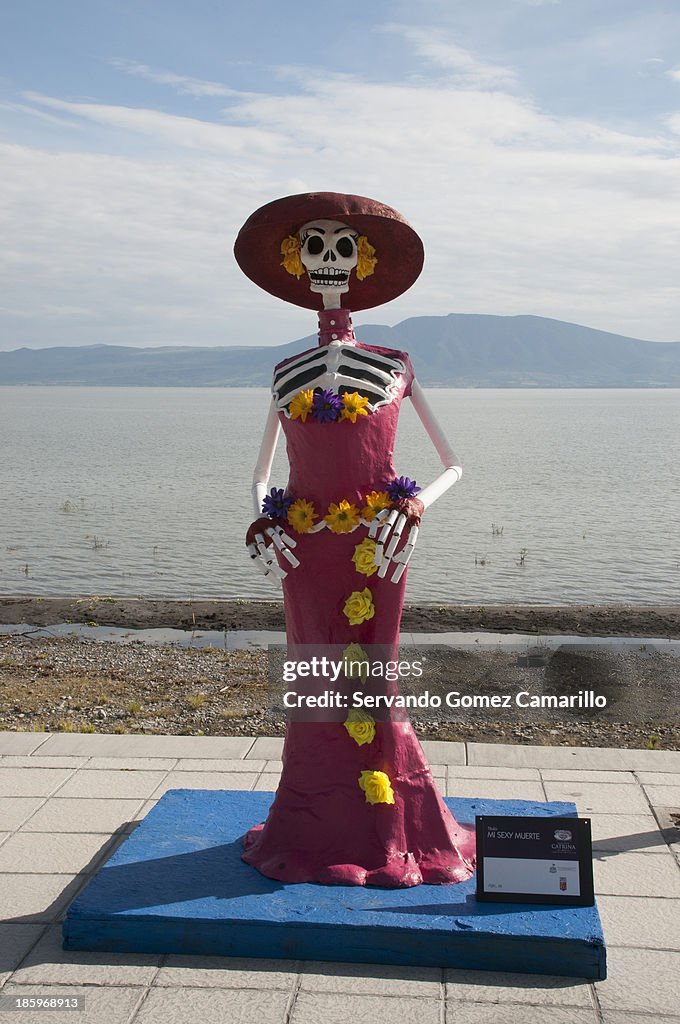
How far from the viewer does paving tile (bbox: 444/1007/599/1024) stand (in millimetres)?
4203

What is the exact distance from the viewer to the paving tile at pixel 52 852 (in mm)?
5590

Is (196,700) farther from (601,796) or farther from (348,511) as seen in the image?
(348,511)

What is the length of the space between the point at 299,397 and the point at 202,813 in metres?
2.30

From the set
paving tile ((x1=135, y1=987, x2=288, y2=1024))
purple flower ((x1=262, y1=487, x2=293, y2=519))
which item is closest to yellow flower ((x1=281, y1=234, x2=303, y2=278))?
purple flower ((x1=262, y1=487, x2=293, y2=519))

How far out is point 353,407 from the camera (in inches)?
200

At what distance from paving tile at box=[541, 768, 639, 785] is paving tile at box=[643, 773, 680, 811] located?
0.48 ft

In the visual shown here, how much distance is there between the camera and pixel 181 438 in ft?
198

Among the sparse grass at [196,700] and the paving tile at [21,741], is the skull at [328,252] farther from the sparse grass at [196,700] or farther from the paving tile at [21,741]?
the sparse grass at [196,700]

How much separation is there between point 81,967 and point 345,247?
3.44 meters

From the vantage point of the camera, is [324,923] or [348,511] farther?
[348,511]

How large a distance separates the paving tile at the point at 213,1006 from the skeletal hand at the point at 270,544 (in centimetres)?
180

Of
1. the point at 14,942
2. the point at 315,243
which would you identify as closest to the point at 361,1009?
the point at 14,942

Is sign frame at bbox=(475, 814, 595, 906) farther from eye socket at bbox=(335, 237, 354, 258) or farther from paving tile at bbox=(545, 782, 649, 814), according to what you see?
eye socket at bbox=(335, 237, 354, 258)

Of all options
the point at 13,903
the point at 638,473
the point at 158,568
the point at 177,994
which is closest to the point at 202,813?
the point at 13,903
